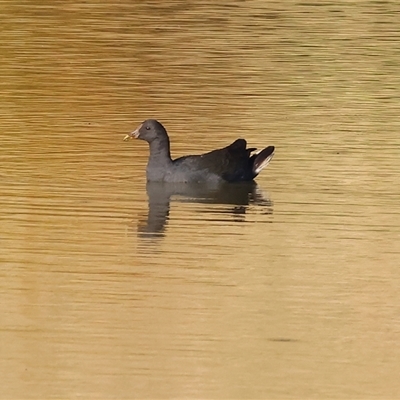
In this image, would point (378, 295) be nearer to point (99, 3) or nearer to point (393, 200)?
point (393, 200)

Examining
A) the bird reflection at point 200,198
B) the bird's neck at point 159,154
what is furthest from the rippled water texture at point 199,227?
the bird's neck at point 159,154

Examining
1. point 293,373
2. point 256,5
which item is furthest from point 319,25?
point 293,373

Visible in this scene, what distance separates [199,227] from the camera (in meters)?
13.9

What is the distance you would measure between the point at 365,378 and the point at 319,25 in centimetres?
2178

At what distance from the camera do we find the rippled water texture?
9.73 meters

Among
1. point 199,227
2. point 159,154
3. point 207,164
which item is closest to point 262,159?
point 207,164

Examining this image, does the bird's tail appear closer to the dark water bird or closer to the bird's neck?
the dark water bird

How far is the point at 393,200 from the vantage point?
49.6 feet

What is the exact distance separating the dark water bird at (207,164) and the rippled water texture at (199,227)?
14cm

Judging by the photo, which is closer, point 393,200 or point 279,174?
point 393,200

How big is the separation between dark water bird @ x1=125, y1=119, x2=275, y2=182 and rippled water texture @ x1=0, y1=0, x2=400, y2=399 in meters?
0.14

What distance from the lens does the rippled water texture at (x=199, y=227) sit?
9727 mm

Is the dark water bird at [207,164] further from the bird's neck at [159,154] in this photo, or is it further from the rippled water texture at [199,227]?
the rippled water texture at [199,227]

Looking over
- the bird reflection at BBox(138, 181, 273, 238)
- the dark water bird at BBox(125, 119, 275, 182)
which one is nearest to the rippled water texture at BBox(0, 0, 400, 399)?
the bird reflection at BBox(138, 181, 273, 238)
